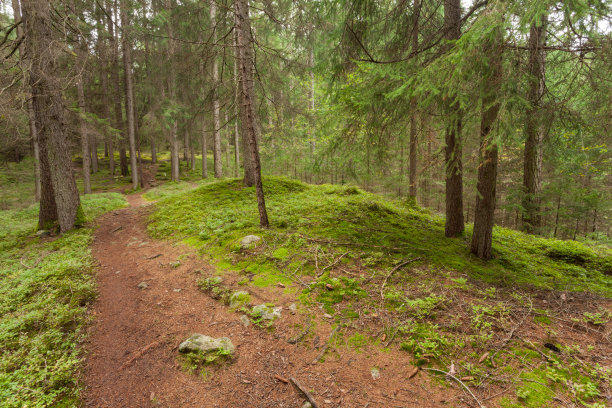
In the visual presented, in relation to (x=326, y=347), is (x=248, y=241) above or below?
above

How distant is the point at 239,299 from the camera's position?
4551 millimetres

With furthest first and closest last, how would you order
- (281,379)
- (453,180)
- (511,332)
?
(453,180) → (511,332) → (281,379)

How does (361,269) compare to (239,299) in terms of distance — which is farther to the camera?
(361,269)

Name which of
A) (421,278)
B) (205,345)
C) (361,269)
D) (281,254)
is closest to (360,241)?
(361,269)

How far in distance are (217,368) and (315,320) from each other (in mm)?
1461

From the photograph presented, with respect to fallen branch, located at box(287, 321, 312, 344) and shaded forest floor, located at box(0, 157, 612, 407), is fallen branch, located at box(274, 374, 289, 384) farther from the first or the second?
fallen branch, located at box(287, 321, 312, 344)

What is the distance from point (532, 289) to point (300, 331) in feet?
14.3

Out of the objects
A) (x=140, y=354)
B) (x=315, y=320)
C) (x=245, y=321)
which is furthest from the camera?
(x=245, y=321)

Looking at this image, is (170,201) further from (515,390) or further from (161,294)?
(515,390)

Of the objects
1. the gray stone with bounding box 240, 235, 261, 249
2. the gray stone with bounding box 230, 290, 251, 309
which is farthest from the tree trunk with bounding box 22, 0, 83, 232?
the gray stone with bounding box 230, 290, 251, 309

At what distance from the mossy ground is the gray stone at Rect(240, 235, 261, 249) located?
0.16 m

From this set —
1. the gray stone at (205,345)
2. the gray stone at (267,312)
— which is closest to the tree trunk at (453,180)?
the gray stone at (267,312)

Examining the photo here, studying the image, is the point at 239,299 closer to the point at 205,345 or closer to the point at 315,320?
the point at 205,345

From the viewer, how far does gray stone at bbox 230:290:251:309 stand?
14.6 feet
